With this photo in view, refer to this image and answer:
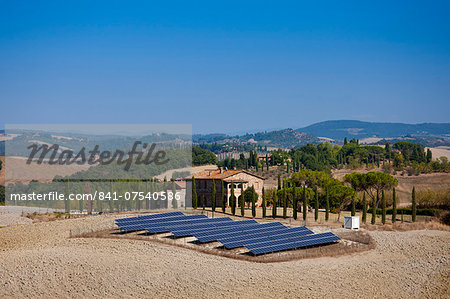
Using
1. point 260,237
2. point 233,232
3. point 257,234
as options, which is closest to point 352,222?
point 257,234

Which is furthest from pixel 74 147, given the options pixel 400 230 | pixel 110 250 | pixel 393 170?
pixel 393 170

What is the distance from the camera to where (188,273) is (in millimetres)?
25734

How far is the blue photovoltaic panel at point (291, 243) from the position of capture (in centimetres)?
3083

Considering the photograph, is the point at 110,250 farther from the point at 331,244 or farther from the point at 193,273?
the point at 331,244

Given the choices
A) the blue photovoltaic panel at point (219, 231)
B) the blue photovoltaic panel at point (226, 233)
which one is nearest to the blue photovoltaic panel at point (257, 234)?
the blue photovoltaic panel at point (226, 233)

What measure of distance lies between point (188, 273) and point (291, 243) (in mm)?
9656

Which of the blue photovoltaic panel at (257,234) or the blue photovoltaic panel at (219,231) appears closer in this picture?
the blue photovoltaic panel at (257,234)

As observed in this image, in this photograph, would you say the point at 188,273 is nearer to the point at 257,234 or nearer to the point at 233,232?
the point at 233,232

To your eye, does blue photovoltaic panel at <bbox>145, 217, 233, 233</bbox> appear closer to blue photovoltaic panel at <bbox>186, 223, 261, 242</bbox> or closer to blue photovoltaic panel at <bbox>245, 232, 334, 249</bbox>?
blue photovoltaic panel at <bbox>186, 223, 261, 242</bbox>

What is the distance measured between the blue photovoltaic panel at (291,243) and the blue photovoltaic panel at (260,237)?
2.33 ft

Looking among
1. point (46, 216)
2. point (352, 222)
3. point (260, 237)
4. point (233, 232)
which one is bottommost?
point (46, 216)

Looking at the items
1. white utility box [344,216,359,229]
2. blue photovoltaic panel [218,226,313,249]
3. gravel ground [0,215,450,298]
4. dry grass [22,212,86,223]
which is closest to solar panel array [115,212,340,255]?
blue photovoltaic panel [218,226,313,249]

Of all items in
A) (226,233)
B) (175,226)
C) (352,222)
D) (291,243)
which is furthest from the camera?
(352,222)

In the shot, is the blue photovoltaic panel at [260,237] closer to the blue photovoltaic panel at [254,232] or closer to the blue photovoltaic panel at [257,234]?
the blue photovoltaic panel at [257,234]
